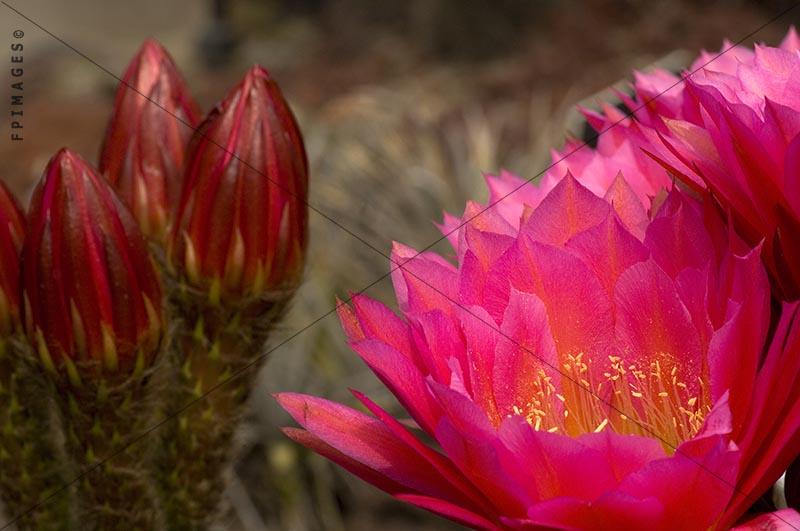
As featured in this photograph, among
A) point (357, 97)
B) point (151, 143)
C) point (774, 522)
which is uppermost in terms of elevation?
point (357, 97)

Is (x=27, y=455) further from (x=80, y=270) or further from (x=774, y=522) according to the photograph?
(x=774, y=522)

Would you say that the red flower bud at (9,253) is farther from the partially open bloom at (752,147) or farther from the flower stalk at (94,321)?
the partially open bloom at (752,147)

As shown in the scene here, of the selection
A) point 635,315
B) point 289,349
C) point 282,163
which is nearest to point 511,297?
point 635,315

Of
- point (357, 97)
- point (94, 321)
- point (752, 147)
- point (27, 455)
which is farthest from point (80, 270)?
point (357, 97)

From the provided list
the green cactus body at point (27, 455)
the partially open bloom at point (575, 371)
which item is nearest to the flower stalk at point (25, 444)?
the green cactus body at point (27, 455)

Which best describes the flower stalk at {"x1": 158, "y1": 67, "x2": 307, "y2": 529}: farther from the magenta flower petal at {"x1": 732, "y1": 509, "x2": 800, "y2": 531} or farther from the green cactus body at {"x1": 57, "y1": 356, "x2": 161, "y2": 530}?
the magenta flower petal at {"x1": 732, "y1": 509, "x2": 800, "y2": 531}

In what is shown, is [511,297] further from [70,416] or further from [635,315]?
[70,416]
